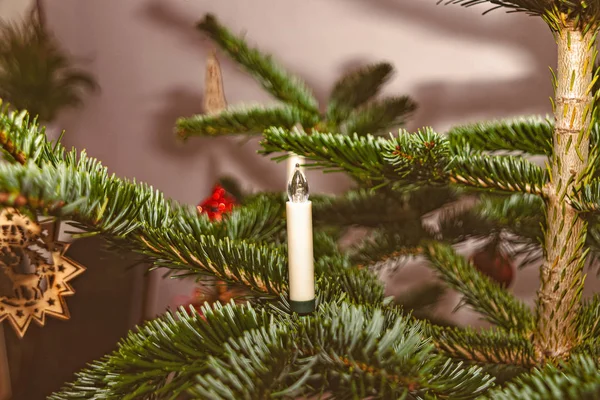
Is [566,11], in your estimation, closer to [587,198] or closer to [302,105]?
[587,198]

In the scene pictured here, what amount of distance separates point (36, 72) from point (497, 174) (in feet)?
4.42

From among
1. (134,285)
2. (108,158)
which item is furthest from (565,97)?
(108,158)

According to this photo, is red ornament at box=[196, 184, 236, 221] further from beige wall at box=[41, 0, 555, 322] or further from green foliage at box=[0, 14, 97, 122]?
green foliage at box=[0, 14, 97, 122]

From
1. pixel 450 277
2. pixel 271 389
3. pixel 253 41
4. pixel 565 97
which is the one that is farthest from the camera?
pixel 253 41

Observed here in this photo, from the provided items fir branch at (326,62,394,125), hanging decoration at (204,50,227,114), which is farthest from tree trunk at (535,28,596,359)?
hanging decoration at (204,50,227,114)

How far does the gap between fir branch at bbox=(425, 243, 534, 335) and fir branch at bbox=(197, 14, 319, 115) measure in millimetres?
289

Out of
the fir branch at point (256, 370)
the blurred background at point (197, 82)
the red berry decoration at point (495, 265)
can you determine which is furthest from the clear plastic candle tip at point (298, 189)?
the blurred background at point (197, 82)

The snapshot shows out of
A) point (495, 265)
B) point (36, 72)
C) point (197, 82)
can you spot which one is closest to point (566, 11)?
point (495, 265)

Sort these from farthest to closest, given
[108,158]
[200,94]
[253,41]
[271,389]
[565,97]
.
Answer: [108,158] → [200,94] → [253,41] → [565,97] → [271,389]

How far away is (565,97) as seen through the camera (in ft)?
1.24

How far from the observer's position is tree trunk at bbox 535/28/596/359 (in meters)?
0.37

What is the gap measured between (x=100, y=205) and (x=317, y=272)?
0.22 meters

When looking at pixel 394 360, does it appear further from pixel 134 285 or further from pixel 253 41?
pixel 134 285

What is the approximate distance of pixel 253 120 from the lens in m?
0.63
